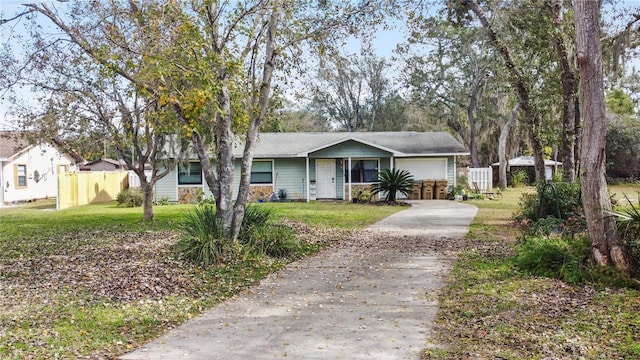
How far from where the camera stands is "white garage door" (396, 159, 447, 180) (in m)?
22.6

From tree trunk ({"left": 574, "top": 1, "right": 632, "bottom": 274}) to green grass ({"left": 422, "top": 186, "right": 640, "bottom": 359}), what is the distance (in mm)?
895

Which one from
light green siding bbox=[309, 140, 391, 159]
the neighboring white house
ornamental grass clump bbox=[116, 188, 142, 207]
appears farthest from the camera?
the neighboring white house

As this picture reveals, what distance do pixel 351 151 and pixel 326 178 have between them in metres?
1.91

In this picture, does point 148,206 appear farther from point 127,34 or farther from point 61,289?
point 61,289

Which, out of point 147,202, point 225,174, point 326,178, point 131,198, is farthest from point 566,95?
point 131,198

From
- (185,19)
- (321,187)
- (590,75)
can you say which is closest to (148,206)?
(185,19)

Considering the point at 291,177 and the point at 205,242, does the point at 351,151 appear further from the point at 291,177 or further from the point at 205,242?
the point at 205,242

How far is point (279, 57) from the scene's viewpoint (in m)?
9.34

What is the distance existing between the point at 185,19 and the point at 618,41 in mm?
7337

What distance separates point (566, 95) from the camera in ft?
38.2

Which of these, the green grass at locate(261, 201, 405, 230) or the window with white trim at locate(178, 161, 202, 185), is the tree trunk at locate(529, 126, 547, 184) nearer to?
the green grass at locate(261, 201, 405, 230)

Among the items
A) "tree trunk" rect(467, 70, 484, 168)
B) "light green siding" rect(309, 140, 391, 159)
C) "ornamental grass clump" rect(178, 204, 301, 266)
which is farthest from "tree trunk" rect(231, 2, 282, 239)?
"tree trunk" rect(467, 70, 484, 168)

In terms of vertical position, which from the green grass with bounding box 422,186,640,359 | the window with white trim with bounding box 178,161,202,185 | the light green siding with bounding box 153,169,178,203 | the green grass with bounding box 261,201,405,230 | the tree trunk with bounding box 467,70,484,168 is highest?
the tree trunk with bounding box 467,70,484,168

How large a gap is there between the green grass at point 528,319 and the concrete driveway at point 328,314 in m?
0.26
